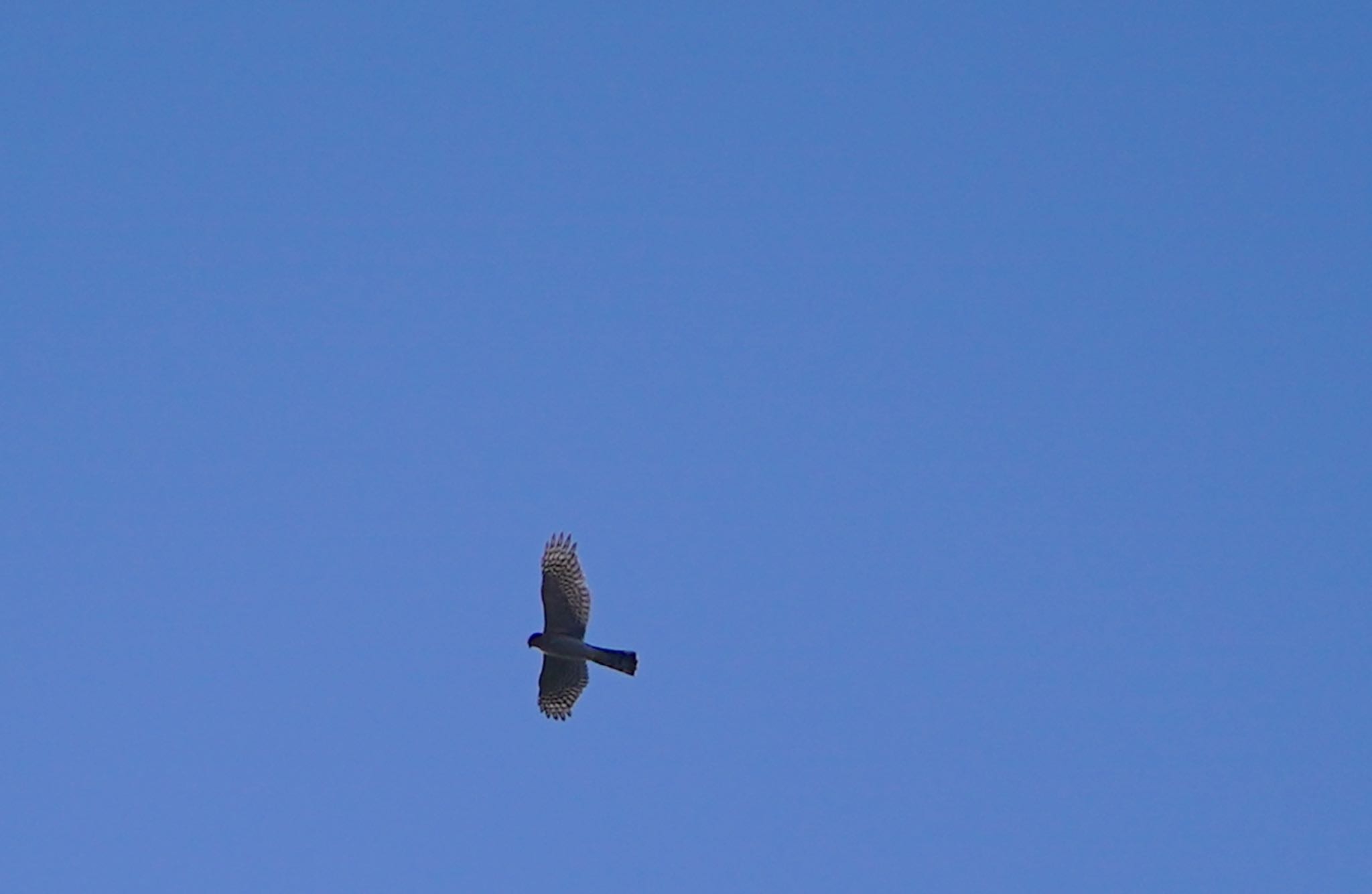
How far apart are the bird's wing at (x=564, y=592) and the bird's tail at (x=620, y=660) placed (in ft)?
3.17

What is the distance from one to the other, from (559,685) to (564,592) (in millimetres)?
2514

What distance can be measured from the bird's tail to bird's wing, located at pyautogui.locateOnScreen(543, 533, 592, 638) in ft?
3.17

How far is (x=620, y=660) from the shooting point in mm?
39094

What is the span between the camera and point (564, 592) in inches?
1567

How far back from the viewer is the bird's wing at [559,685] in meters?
41.2

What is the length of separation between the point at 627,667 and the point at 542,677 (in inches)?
120

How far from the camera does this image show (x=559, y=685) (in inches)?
1634

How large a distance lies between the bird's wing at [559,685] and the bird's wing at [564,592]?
1.08 m

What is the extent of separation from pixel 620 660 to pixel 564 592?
5.61 ft

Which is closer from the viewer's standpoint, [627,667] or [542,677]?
[627,667]

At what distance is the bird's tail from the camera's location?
128 feet

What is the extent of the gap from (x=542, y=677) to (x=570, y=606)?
2291mm

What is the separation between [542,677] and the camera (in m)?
41.6

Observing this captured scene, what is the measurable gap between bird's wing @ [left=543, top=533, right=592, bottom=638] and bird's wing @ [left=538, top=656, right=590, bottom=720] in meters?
1.08
